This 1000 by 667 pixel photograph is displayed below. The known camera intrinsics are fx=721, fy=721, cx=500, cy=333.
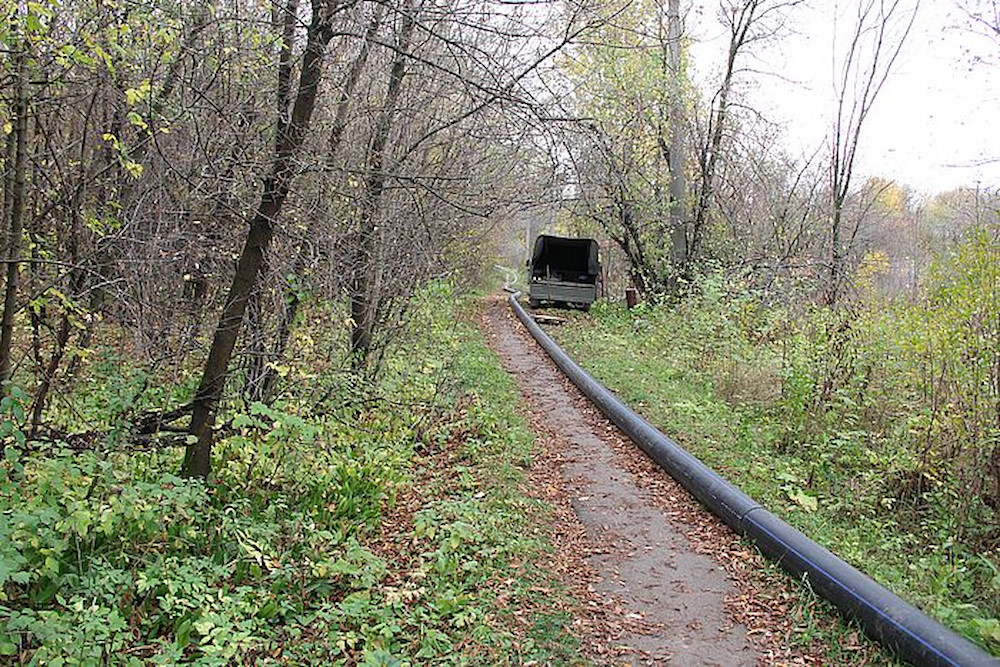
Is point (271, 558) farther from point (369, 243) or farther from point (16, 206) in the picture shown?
point (369, 243)

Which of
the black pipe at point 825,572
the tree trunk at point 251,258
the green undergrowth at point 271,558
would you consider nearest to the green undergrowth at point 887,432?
the black pipe at point 825,572

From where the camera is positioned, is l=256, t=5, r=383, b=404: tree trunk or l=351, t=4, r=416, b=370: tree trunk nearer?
Result: l=256, t=5, r=383, b=404: tree trunk

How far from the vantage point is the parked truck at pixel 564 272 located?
22672 mm

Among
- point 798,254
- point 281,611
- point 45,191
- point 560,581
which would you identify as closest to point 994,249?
point 560,581

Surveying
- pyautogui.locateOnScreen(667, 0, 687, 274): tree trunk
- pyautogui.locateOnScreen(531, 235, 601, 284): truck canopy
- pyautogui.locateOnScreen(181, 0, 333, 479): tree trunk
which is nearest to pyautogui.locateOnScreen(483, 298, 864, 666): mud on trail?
pyautogui.locateOnScreen(181, 0, 333, 479): tree trunk

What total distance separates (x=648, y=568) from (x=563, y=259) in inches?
773

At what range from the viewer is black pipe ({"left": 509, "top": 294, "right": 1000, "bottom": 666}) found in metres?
3.82

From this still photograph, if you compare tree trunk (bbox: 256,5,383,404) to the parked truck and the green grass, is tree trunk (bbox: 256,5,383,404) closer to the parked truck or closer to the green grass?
the green grass

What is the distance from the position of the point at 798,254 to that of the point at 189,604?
53.2 ft

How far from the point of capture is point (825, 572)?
15.6ft

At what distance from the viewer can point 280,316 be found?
6.98m

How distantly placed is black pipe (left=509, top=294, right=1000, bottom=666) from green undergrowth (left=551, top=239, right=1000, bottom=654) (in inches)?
13.9

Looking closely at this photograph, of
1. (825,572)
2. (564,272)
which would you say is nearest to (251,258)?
(825,572)

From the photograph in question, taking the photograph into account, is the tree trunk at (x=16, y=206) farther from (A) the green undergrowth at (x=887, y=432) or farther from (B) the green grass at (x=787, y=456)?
(A) the green undergrowth at (x=887, y=432)
